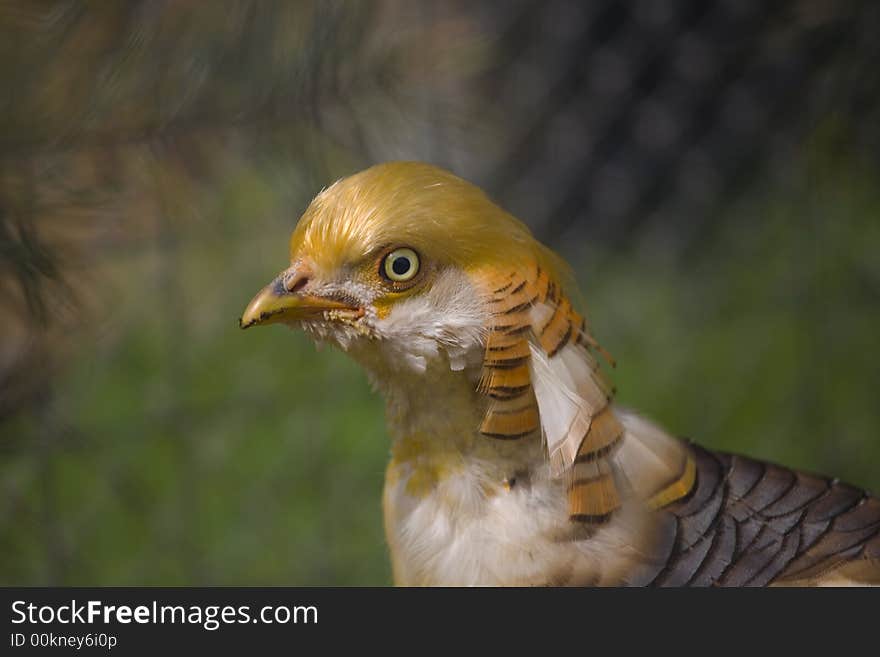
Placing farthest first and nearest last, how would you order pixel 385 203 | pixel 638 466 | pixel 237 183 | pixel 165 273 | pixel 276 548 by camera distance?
pixel 276 548
pixel 165 273
pixel 237 183
pixel 638 466
pixel 385 203

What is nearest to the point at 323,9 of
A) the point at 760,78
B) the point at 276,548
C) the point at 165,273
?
the point at 165,273

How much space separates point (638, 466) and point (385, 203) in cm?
47

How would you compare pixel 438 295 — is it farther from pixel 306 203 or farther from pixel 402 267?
pixel 306 203

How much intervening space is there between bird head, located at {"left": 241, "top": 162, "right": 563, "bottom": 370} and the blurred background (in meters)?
0.23

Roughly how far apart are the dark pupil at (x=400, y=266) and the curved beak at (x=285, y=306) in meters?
0.06

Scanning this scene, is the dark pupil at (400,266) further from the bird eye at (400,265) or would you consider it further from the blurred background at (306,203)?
the blurred background at (306,203)

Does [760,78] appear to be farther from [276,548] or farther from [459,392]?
[459,392]

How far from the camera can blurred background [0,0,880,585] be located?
1.29 m

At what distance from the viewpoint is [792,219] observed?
3.27 meters

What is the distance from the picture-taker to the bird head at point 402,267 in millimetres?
1216

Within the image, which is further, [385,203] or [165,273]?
[165,273]

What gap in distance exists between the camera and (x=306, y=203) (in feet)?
4.84

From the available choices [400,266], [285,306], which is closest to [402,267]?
[400,266]

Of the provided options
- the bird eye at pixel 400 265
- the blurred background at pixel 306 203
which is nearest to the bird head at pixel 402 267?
the bird eye at pixel 400 265
